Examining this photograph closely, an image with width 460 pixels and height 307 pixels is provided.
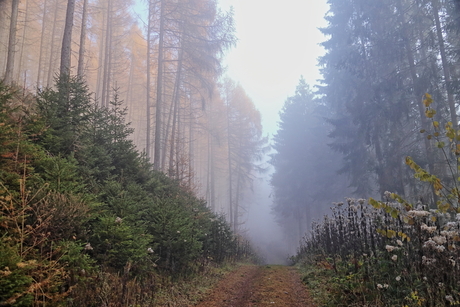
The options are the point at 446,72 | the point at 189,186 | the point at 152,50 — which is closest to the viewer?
the point at 446,72

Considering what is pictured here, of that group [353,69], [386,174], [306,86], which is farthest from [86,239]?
[306,86]

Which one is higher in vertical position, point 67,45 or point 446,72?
point 446,72

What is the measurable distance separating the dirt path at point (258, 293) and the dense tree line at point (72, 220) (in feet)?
3.60

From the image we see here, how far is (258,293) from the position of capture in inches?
250

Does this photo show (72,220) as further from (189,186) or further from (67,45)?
(189,186)

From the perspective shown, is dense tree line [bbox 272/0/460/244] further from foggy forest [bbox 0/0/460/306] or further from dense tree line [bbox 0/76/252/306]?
dense tree line [bbox 0/76/252/306]

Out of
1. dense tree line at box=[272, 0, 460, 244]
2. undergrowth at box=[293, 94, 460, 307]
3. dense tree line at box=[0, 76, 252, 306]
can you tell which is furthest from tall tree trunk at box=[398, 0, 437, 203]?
dense tree line at box=[0, 76, 252, 306]

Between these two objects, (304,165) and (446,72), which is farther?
(304,165)

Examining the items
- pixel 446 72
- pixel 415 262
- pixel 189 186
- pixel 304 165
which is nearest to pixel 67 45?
pixel 189 186

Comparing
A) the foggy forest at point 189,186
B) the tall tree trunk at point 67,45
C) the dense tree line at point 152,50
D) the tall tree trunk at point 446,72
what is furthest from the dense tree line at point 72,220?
the tall tree trunk at point 446,72

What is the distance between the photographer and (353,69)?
17875 mm

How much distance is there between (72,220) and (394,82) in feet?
53.9

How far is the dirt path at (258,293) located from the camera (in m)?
5.53

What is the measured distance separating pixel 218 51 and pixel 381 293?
16553 mm
